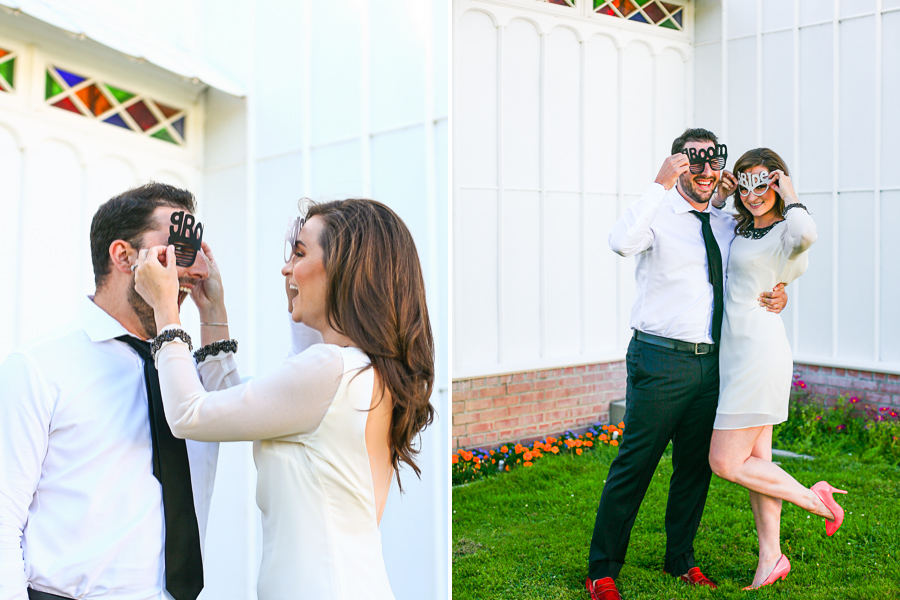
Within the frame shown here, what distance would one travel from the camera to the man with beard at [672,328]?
2.66m

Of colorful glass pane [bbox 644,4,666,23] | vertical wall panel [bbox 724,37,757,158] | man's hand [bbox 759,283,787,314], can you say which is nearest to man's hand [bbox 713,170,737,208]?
man's hand [bbox 759,283,787,314]

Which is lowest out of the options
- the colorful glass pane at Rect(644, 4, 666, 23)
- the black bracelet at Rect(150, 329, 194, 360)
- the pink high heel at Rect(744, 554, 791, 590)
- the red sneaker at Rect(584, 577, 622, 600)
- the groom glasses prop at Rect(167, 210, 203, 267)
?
the red sneaker at Rect(584, 577, 622, 600)

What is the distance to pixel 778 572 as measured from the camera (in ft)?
8.82

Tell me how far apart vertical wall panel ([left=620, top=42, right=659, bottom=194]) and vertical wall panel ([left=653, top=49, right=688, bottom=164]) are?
7 centimetres

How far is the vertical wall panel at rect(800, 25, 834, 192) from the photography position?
5027 millimetres

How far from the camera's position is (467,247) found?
4863 mm

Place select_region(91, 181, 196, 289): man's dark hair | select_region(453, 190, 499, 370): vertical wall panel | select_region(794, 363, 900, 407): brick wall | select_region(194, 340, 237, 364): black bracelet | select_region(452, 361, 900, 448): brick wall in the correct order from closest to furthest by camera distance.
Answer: select_region(91, 181, 196, 289): man's dark hair, select_region(194, 340, 237, 364): black bracelet, select_region(794, 363, 900, 407): brick wall, select_region(452, 361, 900, 448): brick wall, select_region(453, 190, 499, 370): vertical wall panel

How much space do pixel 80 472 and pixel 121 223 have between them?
535 mm

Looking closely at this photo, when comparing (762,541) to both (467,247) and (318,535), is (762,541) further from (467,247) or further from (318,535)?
(467,247)

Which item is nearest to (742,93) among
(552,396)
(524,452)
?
(552,396)

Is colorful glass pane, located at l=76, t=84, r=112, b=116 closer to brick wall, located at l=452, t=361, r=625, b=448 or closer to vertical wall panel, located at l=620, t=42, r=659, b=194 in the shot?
brick wall, located at l=452, t=361, r=625, b=448

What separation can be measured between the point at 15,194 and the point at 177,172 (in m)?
0.65

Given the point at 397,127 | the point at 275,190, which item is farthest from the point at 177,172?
the point at 397,127

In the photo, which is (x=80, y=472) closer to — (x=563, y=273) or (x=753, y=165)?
(x=753, y=165)
